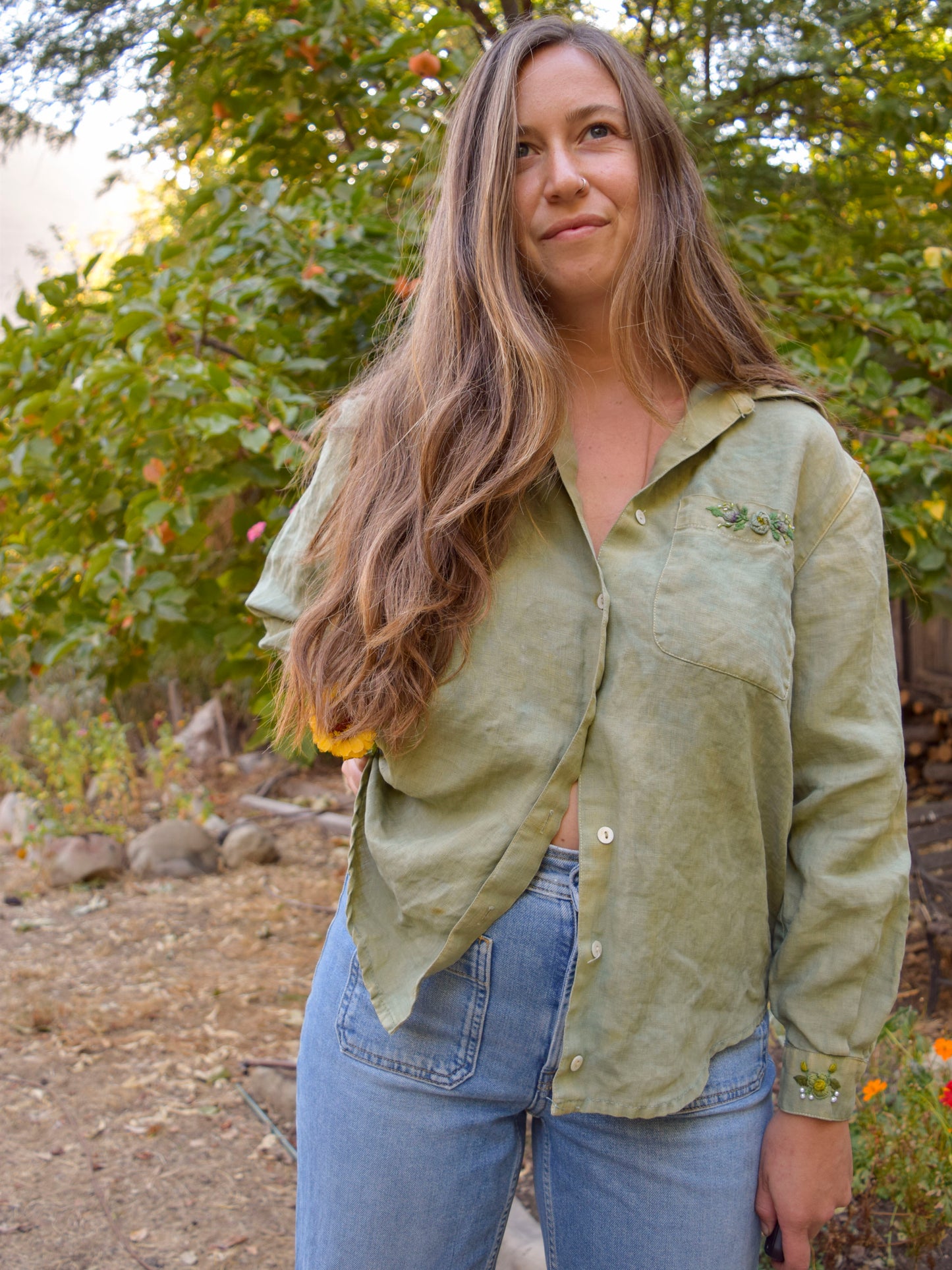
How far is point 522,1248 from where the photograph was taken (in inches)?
83.4

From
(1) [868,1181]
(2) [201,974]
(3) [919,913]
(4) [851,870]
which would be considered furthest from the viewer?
(2) [201,974]

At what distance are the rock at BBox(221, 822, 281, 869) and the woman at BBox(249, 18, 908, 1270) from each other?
3688 mm

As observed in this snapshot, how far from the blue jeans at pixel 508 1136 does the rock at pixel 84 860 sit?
3.78m

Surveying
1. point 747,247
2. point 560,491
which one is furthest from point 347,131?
point 560,491

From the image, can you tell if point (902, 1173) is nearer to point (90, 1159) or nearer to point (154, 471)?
point (90, 1159)

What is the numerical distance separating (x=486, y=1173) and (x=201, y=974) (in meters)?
2.74

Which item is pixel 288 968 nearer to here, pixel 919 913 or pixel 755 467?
pixel 919 913

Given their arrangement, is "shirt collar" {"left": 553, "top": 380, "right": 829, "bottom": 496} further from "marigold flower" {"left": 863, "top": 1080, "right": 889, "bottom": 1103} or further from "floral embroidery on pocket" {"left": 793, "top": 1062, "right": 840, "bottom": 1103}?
"marigold flower" {"left": 863, "top": 1080, "right": 889, "bottom": 1103}

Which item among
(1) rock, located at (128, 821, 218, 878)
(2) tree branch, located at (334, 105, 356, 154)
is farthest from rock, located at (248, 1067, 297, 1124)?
(2) tree branch, located at (334, 105, 356, 154)

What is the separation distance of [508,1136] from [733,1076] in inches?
10.5

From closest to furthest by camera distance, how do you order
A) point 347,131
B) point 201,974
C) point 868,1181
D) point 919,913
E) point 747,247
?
point 868,1181, point 747,247, point 347,131, point 919,913, point 201,974

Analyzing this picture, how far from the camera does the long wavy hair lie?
3.95ft

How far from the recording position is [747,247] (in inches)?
104

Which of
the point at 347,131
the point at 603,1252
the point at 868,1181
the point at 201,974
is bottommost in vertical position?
the point at 201,974
